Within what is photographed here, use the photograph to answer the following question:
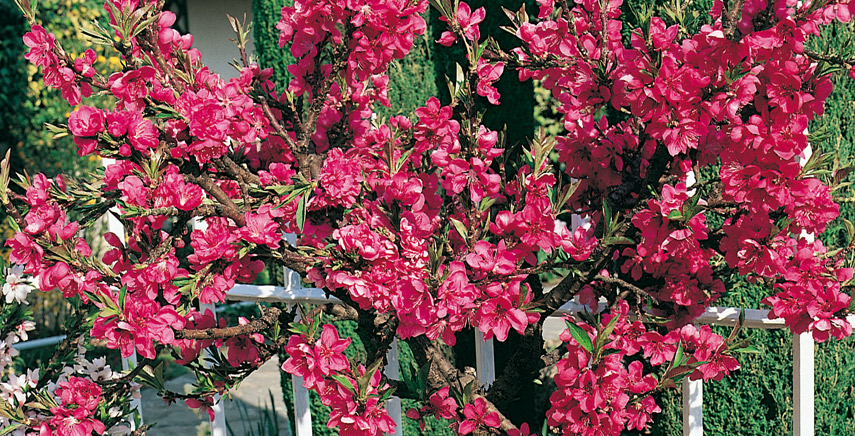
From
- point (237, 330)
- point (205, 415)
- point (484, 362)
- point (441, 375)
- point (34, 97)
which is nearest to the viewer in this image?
point (237, 330)

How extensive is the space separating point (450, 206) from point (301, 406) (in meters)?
0.93

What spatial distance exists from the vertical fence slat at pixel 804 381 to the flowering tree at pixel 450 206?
0.87 ft

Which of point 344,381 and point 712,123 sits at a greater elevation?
point 712,123

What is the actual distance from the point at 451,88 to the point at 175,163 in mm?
606

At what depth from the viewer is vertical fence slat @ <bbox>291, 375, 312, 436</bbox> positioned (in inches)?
92.4

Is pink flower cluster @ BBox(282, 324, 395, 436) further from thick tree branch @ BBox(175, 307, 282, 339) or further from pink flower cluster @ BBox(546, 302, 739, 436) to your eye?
pink flower cluster @ BBox(546, 302, 739, 436)

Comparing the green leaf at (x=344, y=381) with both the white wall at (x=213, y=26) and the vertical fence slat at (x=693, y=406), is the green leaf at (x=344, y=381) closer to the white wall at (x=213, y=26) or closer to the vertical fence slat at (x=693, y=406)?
the vertical fence slat at (x=693, y=406)

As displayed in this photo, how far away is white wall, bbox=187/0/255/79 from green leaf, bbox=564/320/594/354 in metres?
6.46

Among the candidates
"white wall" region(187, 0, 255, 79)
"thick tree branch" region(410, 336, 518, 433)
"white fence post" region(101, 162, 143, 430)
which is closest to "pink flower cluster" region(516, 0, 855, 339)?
"thick tree branch" region(410, 336, 518, 433)

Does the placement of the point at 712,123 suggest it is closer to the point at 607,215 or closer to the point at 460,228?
the point at 607,215

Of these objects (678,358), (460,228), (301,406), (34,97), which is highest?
(34,97)

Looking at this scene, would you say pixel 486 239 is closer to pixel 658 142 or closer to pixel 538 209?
pixel 538 209

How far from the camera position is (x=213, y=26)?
24.9 ft

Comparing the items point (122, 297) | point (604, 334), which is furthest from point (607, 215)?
point (122, 297)
